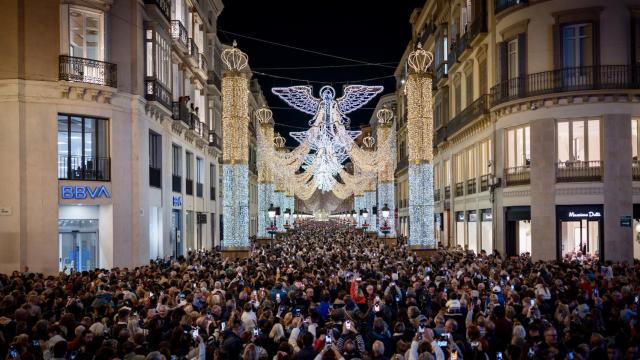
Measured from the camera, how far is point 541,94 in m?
29.6

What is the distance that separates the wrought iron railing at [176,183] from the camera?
38.0m

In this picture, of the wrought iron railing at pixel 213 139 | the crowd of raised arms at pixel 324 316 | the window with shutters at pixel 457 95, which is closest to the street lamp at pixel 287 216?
the wrought iron railing at pixel 213 139

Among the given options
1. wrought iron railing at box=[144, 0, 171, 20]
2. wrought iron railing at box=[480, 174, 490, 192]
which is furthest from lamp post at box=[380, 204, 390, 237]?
wrought iron railing at box=[144, 0, 171, 20]

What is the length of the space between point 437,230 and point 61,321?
4186 centimetres

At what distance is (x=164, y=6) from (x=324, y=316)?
22745 mm

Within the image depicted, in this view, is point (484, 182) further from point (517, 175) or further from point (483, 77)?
point (483, 77)

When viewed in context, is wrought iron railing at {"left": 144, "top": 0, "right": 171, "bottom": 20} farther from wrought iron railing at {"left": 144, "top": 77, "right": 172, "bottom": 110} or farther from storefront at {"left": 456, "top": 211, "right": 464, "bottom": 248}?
storefront at {"left": 456, "top": 211, "right": 464, "bottom": 248}

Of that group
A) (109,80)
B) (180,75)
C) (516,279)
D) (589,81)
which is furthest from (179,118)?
(516,279)

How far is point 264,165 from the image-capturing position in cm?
5172

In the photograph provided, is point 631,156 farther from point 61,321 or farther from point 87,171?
point 61,321

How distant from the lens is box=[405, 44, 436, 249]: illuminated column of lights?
100 ft

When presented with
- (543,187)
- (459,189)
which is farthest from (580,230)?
(459,189)

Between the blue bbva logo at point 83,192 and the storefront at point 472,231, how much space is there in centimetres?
2064

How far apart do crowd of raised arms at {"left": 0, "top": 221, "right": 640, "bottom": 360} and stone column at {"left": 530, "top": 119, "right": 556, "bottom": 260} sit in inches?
266
